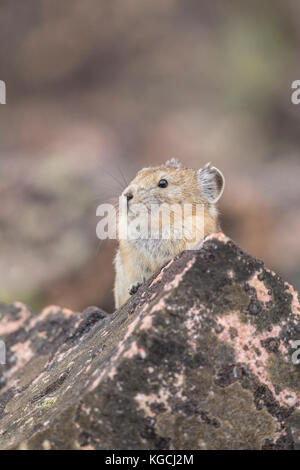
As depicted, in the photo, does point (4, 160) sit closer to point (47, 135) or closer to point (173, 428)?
point (47, 135)

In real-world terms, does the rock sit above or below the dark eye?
below

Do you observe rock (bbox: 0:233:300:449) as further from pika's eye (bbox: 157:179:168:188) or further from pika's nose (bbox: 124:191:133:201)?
pika's eye (bbox: 157:179:168:188)

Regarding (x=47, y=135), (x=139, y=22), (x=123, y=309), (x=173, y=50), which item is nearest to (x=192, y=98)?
(x=173, y=50)

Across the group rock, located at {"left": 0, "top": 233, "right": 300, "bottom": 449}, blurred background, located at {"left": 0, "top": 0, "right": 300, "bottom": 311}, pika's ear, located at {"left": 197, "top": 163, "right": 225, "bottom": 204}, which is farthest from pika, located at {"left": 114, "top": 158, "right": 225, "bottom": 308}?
blurred background, located at {"left": 0, "top": 0, "right": 300, "bottom": 311}

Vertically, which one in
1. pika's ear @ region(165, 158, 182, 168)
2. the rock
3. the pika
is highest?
pika's ear @ region(165, 158, 182, 168)

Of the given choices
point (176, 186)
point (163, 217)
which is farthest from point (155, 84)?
point (163, 217)

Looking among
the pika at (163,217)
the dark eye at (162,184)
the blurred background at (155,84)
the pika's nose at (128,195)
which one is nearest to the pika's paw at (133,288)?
the pika at (163,217)
